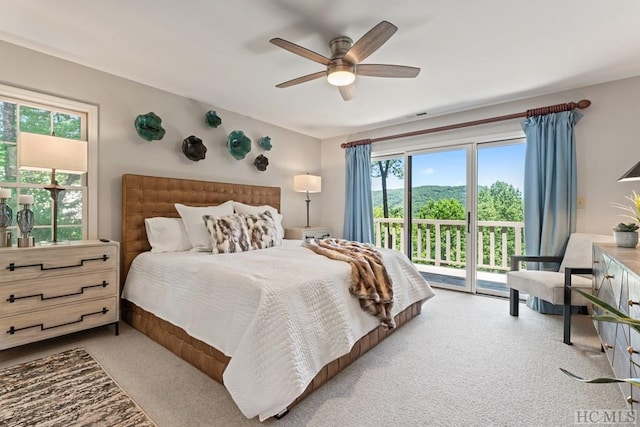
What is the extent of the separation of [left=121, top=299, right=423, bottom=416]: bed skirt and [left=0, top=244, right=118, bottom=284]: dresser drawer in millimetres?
573

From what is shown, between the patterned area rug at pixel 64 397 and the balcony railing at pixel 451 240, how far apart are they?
382 centimetres

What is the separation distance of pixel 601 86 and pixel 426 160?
1.99 m

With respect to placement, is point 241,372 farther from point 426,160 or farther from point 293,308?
point 426,160

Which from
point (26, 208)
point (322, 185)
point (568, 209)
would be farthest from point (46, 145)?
point (568, 209)

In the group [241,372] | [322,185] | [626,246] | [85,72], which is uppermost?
[85,72]

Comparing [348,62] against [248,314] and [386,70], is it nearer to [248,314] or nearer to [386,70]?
[386,70]

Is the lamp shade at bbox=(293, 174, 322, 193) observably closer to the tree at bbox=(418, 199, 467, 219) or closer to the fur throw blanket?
the tree at bbox=(418, 199, 467, 219)

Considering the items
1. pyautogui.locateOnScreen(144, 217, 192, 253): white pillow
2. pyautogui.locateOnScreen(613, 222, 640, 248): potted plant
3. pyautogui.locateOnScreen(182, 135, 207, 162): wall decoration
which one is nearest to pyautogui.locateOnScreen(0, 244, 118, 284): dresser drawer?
pyautogui.locateOnScreen(144, 217, 192, 253): white pillow

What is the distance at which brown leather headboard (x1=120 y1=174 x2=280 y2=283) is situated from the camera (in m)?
2.98

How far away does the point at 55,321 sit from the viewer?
2293 mm

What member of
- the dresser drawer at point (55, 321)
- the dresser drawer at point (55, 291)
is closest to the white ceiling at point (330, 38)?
the dresser drawer at point (55, 291)

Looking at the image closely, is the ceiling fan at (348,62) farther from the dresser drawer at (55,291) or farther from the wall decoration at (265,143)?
the dresser drawer at (55,291)

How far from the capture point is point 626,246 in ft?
7.54

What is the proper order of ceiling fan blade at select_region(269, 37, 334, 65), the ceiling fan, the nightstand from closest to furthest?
1. ceiling fan blade at select_region(269, 37, 334, 65)
2. the ceiling fan
3. the nightstand
